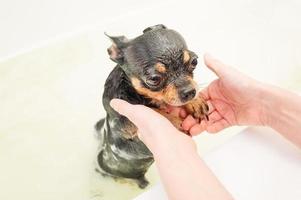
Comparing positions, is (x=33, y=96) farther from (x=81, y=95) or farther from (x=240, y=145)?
(x=240, y=145)

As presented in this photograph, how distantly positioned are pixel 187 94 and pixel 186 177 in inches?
7.5

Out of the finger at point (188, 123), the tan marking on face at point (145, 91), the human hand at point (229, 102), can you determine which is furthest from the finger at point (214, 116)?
the tan marking on face at point (145, 91)

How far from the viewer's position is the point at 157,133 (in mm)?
878

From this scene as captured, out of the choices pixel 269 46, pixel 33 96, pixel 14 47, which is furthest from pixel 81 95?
pixel 269 46

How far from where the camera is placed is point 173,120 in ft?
3.44

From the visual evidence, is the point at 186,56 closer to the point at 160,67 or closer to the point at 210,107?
the point at 160,67

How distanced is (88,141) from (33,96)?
0.32 metres

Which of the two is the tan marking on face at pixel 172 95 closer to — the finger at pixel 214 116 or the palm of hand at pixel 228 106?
the palm of hand at pixel 228 106

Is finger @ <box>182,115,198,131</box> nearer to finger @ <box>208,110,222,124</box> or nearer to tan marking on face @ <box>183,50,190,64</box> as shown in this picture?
finger @ <box>208,110,222,124</box>

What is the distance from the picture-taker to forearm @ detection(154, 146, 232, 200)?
31.3 inches

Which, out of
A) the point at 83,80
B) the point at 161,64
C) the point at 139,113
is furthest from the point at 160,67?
the point at 83,80

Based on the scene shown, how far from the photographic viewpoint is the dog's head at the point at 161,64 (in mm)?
885

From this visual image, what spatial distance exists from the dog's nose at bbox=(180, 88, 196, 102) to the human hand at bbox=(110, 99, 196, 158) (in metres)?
0.07

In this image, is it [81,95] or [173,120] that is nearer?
[173,120]
